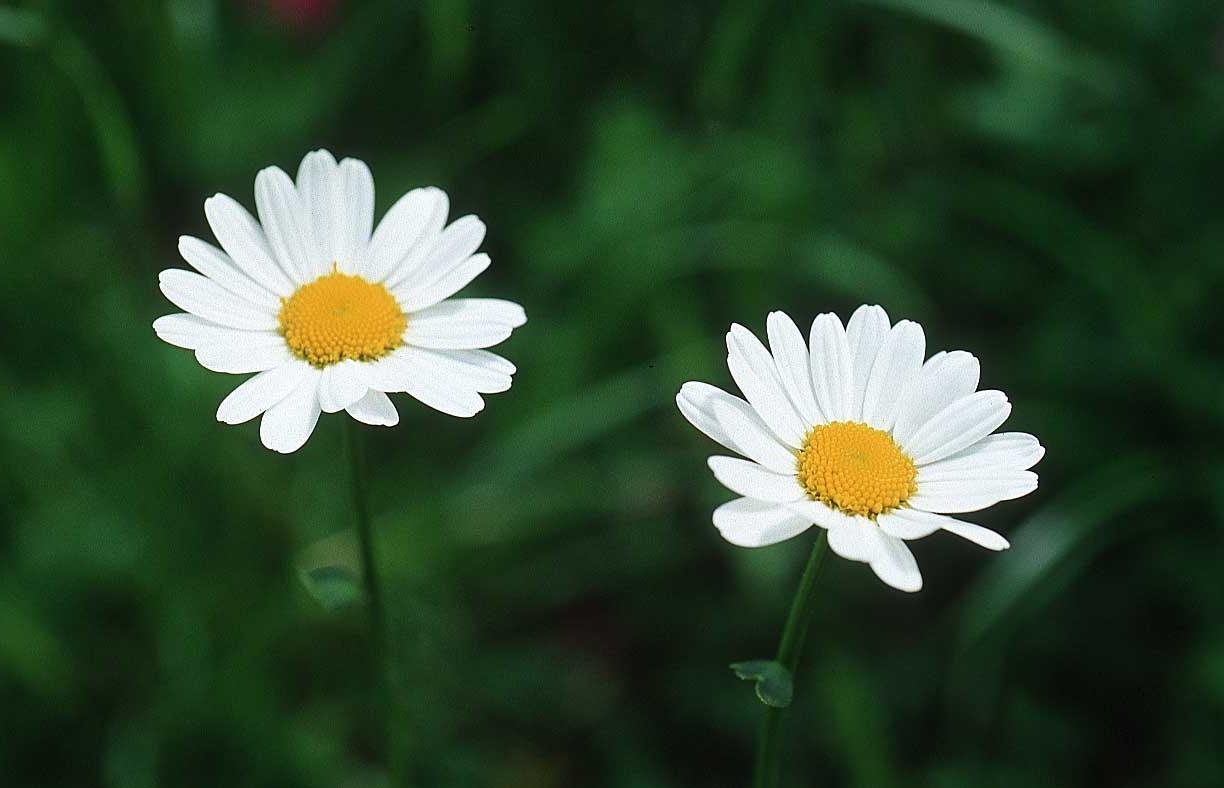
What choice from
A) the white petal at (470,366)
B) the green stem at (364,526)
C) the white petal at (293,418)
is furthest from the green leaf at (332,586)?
the white petal at (470,366)

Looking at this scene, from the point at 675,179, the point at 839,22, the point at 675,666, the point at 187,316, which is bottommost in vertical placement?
the point at 187,316

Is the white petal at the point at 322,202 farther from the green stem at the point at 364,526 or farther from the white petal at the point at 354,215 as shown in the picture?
the green stem at the point at 364,526

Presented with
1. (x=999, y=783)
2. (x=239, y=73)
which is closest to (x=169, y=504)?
(x=239, y=73)

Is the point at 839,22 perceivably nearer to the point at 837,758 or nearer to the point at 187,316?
the point at 837,758

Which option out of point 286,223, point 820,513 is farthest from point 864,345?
point 286,223

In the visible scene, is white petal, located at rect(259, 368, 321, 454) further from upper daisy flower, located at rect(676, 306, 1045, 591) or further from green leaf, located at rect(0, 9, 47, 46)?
green leaf, located at rect(0, 9, 47, 46)

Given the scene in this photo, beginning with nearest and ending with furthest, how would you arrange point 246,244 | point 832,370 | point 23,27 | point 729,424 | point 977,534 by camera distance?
point 977,534 < point 729,424 < point 832,370 < point 246,244 < point 23,27

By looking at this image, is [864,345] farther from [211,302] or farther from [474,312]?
[211,302]
